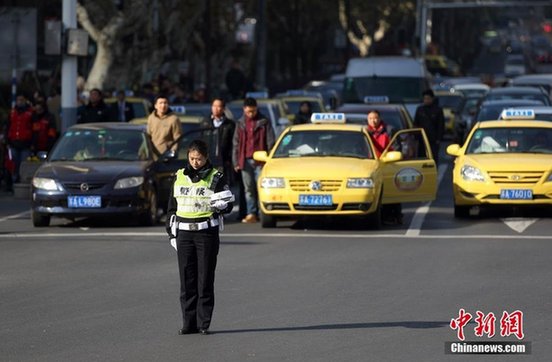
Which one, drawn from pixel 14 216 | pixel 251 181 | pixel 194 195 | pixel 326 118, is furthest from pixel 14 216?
pixel 194 195

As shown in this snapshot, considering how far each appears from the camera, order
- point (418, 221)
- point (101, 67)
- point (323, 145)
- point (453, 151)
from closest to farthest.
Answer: point (323, 145), point (418, 221), point (453, 151), point (101, 67)

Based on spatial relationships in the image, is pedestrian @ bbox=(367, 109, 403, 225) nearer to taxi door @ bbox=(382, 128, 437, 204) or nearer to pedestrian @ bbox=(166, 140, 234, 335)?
taxi door @ bbox=(382, 128, 437, 204)

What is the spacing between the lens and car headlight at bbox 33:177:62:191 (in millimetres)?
21188

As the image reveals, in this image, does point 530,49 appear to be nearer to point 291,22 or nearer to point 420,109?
point 291,22

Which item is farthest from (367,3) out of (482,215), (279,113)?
(482,215)

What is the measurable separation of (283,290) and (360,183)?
6257 mm

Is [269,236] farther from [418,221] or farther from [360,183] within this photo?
[418,221]

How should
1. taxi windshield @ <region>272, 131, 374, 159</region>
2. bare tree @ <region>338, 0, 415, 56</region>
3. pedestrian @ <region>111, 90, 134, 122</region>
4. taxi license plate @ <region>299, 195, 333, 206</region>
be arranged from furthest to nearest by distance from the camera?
bare tree @ <region>338, 0, 415, 56</region> < pedestrian @ <region>111, 90, 134, 122</region> < taxi windshield @ <region>272, 131, 374, 159</region> < taxi license plate @ <region>299, 195, 333, 206</region>

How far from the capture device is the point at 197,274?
1220cm

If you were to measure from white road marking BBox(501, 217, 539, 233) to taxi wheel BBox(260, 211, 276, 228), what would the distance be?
10.4 ft

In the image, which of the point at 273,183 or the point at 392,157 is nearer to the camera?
the point at 273,183

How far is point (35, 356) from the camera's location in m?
11.1

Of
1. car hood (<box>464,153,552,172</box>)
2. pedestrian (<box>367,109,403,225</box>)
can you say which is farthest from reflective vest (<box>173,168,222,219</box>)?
car hood (<box>464,153,552,172</box>)

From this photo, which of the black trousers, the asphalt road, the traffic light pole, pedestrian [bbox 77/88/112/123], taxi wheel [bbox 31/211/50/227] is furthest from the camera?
the traffic light pole
